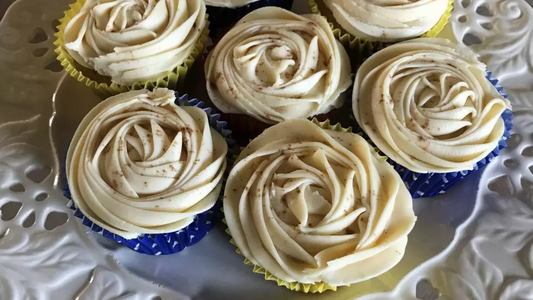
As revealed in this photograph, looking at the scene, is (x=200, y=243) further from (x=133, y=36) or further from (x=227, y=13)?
(x=227, y=13)

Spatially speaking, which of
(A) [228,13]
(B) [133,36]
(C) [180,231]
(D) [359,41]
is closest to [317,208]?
A: (C) [180,231]

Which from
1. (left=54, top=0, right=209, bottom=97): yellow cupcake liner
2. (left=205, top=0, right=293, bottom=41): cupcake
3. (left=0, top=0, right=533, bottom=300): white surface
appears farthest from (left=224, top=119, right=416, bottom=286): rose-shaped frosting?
(left=205, top=0, right=293, bottom=41): cupcake

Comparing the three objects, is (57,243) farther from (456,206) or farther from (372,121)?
(456,206)

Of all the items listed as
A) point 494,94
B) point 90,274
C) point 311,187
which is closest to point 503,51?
point 494,94

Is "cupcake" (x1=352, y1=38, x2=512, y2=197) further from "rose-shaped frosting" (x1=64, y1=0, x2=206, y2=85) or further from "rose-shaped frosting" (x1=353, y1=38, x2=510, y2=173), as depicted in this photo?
"rose-shaped frosting" (x1=64, y1=0, x2=206, y2=85)

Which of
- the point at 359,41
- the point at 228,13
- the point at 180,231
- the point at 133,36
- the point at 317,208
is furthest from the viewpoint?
the point at 228,13

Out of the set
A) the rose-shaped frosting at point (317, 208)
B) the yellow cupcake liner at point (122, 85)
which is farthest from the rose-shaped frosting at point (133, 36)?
the rose-shaped frosting at point (317, 208)
